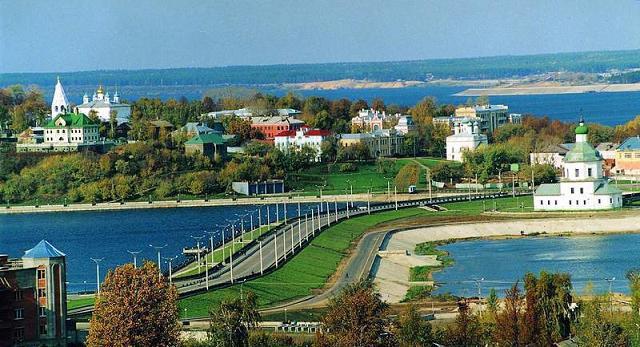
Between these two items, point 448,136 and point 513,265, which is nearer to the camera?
point 513,265

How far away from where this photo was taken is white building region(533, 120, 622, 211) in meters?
50.5

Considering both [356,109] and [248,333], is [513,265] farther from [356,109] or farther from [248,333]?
[356,109]

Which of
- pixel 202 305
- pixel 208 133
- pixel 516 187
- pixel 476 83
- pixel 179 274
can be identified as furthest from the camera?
pixel 476 83

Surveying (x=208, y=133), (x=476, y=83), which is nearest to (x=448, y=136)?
(x=208, y=133)

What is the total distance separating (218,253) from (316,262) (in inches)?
96.7

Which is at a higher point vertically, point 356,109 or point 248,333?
point 356,109

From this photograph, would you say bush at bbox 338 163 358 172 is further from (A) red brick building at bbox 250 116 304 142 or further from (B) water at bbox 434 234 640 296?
(B) water at bbox 434 234 640 296

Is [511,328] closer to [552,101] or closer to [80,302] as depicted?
[80,302]

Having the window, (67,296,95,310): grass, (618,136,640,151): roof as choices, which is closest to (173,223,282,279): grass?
(67,296,95,310): grass

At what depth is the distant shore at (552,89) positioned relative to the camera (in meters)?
159

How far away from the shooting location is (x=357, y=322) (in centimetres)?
2409

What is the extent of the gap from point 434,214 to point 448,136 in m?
18.9

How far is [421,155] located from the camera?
2751 inches

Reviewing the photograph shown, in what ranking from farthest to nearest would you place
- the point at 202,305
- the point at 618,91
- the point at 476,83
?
the point at 476,83
the point at 618,91
the point at 202,305
